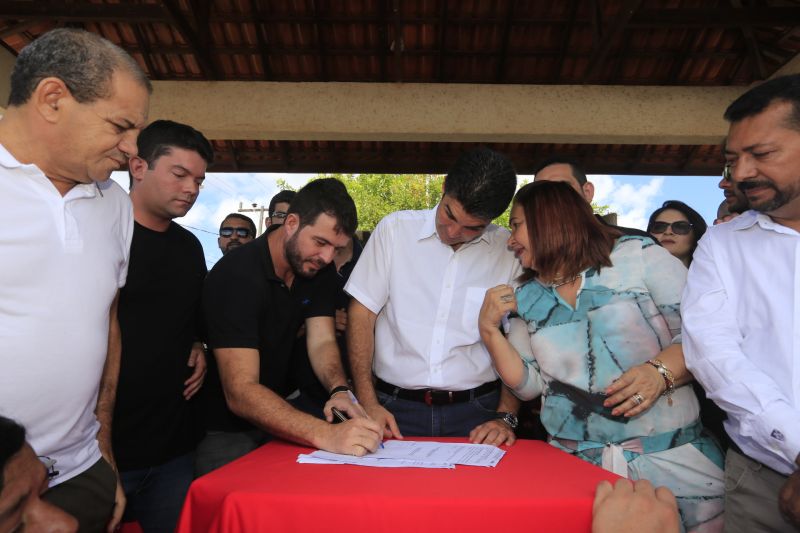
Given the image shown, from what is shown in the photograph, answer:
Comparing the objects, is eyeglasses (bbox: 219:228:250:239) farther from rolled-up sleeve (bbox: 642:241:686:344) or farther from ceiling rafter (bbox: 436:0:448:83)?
rolled-up sleeve (bbox: 642:241:686:344)

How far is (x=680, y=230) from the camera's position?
345 cm

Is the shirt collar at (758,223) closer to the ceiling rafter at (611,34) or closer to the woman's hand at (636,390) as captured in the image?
the woman's hand at (636,390)

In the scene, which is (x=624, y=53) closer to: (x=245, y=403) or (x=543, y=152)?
(x=543, y=152)

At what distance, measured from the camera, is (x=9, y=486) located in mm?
1081

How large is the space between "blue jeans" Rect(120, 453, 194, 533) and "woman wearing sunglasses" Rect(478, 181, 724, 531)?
1364 mm

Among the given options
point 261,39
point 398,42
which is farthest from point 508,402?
point 261,39

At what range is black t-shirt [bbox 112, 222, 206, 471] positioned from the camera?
208 centimetres

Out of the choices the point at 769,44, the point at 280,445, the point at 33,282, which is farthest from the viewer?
the point at 769,44

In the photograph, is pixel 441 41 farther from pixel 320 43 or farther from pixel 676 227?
pixel 676 227

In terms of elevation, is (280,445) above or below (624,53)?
below

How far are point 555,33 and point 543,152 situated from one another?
6.86 ft

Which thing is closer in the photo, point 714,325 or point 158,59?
point 714,325

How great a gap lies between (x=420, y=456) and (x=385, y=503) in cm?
40

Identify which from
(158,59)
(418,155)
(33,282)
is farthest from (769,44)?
(33,282)
